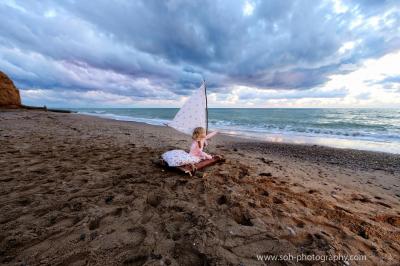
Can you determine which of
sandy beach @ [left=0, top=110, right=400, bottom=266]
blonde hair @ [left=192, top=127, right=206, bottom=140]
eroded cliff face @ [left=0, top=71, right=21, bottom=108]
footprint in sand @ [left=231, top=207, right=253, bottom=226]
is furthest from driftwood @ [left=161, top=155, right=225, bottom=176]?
eroded cliff face @ [left=0, top=71, right=21, bottom=108]

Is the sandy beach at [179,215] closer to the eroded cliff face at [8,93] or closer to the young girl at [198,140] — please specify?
the young girl at [198,140]

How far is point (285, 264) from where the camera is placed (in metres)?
2.35

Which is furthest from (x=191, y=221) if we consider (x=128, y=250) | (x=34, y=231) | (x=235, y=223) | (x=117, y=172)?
(x=117, y=172)

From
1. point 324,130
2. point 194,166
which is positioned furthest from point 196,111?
point 324,130

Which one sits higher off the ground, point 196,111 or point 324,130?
point 196,111

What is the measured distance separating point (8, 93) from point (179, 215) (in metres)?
38.1

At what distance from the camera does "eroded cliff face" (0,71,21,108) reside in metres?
26.8

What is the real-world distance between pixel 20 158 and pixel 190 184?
5364 mm

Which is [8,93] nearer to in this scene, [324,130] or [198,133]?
[198,133]

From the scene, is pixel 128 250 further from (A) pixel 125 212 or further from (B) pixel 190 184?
(B) pixel 190 184

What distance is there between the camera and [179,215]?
3.24m

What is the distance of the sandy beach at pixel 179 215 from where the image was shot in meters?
2.41

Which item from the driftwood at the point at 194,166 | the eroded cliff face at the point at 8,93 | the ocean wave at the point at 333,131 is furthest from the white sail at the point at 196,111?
the eroded cliff face at the point at 8,93

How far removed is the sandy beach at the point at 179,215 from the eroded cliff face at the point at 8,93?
31.2 metres
